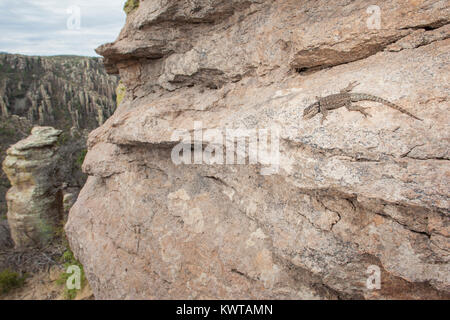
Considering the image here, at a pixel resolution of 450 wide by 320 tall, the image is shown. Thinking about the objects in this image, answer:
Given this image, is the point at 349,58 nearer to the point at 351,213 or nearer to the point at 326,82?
the point at 326,82

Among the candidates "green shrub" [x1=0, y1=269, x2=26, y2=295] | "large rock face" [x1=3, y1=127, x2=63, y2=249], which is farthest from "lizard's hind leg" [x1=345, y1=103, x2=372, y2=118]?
"large rock face" [x1=3, y1=127, x2=63, y2=249]

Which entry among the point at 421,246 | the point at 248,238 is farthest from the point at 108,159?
the point at 421,246

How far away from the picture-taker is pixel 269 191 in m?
3.93

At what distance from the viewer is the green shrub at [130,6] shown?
24.2 ft

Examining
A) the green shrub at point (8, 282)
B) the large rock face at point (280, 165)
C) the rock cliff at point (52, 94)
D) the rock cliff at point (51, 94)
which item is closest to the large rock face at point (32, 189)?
the green shrub at point (8, 282)

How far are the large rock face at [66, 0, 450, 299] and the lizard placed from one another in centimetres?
8

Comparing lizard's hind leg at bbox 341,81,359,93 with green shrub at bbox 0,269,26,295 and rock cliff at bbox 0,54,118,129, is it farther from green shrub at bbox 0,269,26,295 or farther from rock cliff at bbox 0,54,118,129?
rock cliff at bbox 0,54,118,129

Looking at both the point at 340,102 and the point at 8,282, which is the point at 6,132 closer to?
the point at 8,282

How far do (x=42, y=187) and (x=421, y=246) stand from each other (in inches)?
525

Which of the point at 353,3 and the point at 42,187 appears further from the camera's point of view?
the point at 42,187

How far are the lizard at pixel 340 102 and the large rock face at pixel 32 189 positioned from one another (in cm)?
1219

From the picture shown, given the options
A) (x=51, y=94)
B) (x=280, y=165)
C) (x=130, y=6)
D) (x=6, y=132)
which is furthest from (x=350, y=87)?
(x=51, y=94)

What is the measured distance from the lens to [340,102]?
3.13 metres

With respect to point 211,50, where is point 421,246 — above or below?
below
